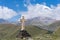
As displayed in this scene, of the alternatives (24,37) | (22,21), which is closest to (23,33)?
(24,37)

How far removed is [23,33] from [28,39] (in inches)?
46.8

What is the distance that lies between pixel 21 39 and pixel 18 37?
533mm

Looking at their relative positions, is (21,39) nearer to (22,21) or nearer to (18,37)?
(18,37)

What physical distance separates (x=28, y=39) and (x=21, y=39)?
107 centimetres

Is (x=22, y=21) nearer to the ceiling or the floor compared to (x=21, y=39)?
nearer to the ceiling

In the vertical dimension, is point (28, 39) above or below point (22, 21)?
below

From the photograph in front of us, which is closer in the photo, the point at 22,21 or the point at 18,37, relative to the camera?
the point at 18,37

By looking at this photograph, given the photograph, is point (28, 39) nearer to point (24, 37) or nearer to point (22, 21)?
point (24, 37)

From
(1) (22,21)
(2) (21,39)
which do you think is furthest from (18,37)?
(1) (22,21)

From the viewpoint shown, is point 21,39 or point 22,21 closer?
point 21,39

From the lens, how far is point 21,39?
38156 mm

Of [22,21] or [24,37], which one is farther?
[22,21]

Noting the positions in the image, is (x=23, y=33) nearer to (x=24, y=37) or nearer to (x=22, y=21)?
(x=24, y=37)

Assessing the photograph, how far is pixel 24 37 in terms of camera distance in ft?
125
